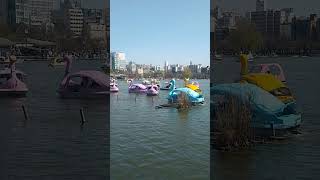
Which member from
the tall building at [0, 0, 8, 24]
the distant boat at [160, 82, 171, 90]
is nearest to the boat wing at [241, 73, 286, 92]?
the tall building at [0, 0, 8, 24]

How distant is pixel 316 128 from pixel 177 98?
6.16 m

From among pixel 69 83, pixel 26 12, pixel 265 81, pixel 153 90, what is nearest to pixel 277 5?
pixel 265 81

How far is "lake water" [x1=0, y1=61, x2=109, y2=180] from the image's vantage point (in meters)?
5.71

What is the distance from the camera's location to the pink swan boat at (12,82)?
6.36m

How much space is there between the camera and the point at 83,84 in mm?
6504

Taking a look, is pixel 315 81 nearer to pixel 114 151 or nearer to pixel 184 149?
pixel 184 149

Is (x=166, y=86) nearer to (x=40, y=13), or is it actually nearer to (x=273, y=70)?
(x=273, y=70)

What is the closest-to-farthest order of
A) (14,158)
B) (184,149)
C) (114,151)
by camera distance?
(14,158)
(114,151)
(184,149)

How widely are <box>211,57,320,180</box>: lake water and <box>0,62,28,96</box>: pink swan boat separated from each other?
2.62 m

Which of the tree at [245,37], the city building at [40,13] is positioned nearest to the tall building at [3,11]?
the city building at [40,13]

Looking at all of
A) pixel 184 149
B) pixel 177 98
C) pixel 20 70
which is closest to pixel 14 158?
pixel 20 70

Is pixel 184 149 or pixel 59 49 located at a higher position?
pixel 59 49

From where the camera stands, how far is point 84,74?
6512mm

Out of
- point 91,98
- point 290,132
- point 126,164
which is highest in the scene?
point 91,98
